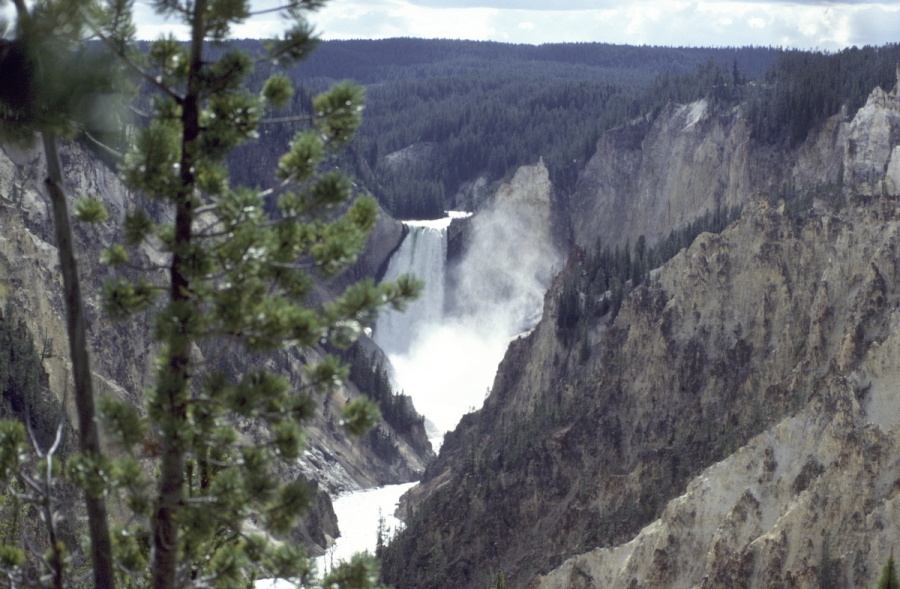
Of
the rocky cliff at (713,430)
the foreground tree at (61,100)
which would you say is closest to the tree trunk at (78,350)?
the foreground tree at (61,100)

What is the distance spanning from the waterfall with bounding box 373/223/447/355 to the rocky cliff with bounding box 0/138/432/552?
30.0 metres

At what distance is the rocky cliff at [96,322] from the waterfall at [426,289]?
30031 mm

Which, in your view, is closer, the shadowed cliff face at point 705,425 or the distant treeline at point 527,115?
A: the shadowed cliff face at point 705,425

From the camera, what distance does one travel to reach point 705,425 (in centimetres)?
4628

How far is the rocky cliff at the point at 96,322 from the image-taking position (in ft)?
169

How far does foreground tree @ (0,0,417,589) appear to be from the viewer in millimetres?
9773

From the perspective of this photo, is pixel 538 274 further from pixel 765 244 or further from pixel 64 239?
pixel 64 239

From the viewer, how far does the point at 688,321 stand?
52.7 m

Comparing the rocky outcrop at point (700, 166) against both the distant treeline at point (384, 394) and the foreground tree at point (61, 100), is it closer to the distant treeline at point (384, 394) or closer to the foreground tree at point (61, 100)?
the distant treeline at point (384, 394)

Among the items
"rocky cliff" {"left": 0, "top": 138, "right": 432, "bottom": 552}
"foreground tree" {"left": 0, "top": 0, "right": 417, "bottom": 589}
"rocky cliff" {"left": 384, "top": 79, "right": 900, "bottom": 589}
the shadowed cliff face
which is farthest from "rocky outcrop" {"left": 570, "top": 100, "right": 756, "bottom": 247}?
"foreground tree" {"left": 0, "top": 0, "right": 417, "bottom": 589}

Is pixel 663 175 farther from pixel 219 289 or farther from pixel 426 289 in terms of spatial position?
pixel 219 289

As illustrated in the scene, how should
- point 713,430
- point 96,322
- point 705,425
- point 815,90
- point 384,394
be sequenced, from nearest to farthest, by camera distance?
point 713,430 → point 705,425 → point 96,322 → point 815,90 → point 384,394

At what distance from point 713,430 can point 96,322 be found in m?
32.5

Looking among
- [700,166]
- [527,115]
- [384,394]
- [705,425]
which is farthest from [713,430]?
[527,115]
